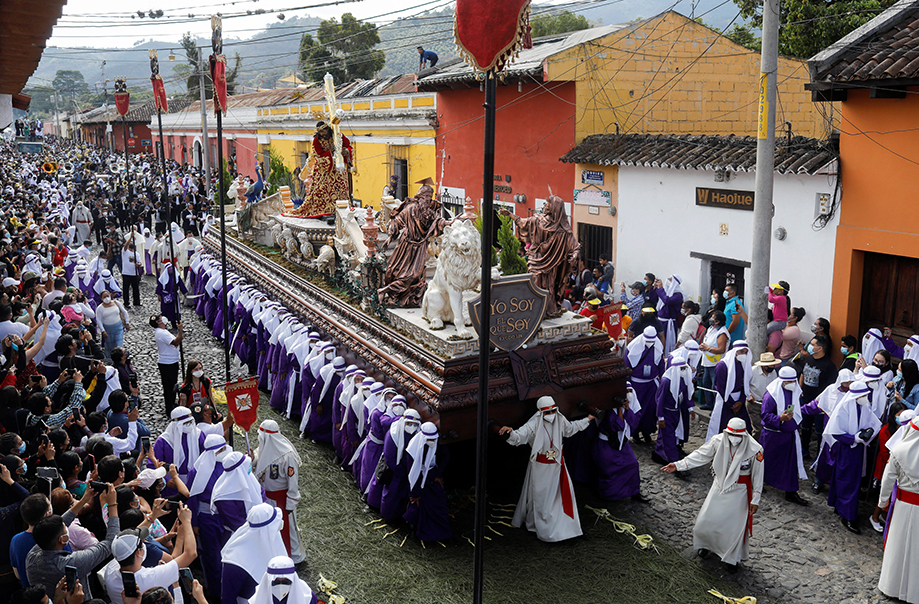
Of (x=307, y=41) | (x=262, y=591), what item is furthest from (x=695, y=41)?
(x=307, y=41)

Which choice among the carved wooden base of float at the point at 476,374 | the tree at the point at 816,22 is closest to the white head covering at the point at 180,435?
the carved wooden base of float at the point at 476,374

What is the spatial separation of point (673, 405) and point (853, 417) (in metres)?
1.73

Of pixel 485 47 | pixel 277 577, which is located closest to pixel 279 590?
pixel 277 577

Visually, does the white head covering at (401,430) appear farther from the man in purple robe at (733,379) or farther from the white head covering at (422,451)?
the man in purple robe at (733,379)

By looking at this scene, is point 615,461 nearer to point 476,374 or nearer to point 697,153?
point 476,374

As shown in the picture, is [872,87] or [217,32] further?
[872,87]

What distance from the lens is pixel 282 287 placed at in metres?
11.4

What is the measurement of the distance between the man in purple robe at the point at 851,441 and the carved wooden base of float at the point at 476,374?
6.33ft

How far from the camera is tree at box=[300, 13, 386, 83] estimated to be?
118 ft

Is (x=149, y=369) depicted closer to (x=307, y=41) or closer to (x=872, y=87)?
(x=872, y=87)

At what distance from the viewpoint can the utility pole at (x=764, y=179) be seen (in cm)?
846

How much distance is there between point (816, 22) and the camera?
14.6m

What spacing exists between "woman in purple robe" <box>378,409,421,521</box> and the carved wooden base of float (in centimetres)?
23

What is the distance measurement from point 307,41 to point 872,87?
3439 cm
